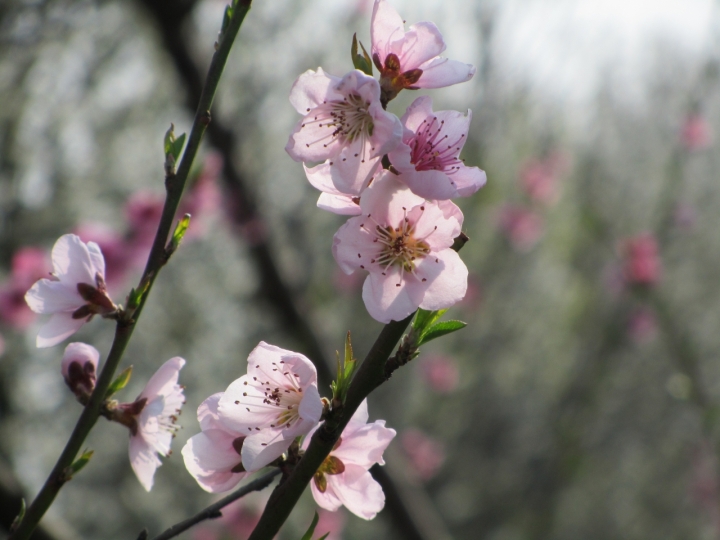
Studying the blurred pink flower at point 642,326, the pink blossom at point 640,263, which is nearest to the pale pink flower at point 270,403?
the pink blossom at point 640,263

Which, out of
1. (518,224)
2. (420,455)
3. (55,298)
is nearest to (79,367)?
(55,298)

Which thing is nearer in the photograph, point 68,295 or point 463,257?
point 68,295

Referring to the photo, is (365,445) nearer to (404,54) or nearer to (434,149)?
(434,149)

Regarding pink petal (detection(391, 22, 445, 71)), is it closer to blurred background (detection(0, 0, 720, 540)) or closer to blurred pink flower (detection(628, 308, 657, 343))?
blurred background (detection(0, 0, 720, 540))

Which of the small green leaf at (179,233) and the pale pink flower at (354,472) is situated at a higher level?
the small green leaf at (179,233)

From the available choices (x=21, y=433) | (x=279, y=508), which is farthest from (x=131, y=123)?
(x=279, y=508)

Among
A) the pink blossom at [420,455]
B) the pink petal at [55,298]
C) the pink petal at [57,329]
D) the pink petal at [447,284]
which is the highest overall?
the pink petal at [55,298]

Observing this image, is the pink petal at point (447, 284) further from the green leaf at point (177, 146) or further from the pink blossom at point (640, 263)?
the pink blossom at point (640, 263)

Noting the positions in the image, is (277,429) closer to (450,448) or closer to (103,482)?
(103,482)
